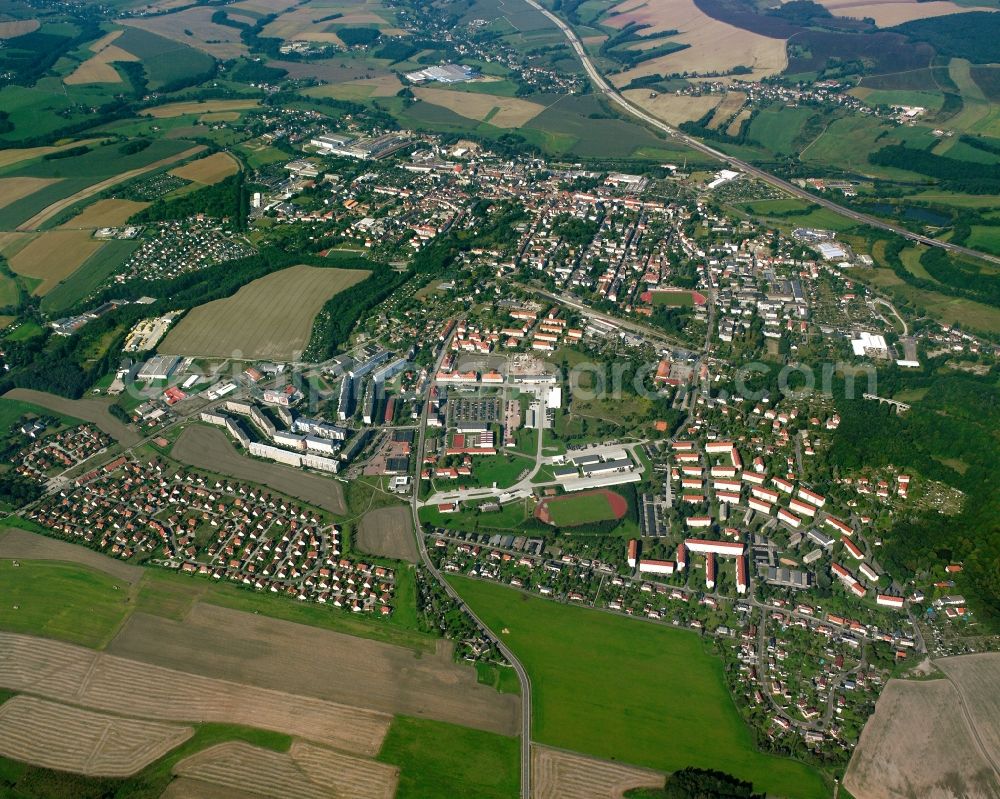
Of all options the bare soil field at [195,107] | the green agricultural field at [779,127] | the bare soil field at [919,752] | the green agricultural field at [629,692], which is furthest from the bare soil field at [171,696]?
the bare soil field at [195,107]

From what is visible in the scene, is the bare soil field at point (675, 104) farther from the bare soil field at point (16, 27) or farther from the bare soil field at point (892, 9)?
the bare soil field at point (16, 27)

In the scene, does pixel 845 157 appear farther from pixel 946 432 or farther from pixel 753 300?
pixel 946 432

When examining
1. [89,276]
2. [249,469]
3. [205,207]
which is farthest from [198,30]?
[249,469]

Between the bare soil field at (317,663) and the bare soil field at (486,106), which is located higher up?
the bare soil field at (486,106)

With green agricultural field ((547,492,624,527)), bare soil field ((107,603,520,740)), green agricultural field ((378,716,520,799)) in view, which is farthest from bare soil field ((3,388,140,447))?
green agricultural field ((378,716,520,799))

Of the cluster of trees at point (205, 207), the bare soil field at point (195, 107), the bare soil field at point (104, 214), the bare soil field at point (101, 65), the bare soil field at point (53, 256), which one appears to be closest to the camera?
the bare soil field at point (53, 256)

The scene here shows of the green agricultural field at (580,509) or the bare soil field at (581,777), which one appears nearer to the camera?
the bare soil field at (581,777)

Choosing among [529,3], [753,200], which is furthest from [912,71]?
[529,3]
